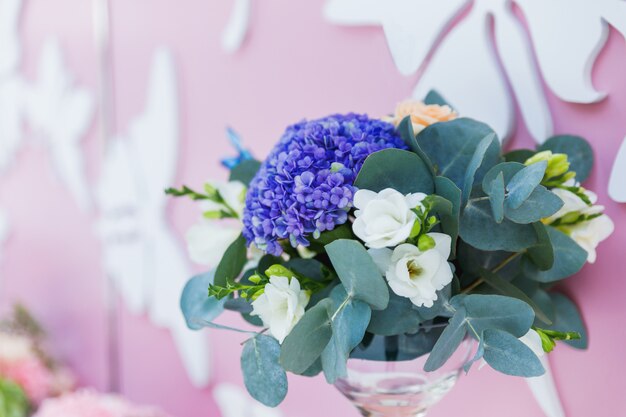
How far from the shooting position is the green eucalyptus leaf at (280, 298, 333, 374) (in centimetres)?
55

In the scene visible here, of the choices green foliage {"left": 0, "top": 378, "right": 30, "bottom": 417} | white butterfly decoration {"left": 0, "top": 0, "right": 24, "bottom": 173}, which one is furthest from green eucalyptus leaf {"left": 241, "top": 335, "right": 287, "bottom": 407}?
white butterfly decoration {"left": 0, "top": 0, "right": 24, "bottom": 173}

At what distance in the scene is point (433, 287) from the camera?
54 cm

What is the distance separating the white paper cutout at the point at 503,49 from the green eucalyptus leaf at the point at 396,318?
0.29 metres

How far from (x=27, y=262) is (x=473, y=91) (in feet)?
4.70

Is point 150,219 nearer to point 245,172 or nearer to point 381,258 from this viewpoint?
point 245,172

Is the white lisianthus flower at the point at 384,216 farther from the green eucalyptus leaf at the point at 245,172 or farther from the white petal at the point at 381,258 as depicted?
the green eucalyptus leaf at the point at 245,172

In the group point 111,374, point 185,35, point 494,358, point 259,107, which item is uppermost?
point 185,35

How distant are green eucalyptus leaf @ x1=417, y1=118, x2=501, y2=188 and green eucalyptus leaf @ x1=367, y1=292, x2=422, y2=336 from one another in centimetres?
13

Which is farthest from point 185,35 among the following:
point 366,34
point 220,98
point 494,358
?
point 494,358

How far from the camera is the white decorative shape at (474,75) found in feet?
2.57

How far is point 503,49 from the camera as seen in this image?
785mm

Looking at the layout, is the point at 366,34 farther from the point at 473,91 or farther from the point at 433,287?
the point at 433,287

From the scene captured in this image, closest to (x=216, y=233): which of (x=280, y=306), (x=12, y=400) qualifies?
(x=280, y=306)

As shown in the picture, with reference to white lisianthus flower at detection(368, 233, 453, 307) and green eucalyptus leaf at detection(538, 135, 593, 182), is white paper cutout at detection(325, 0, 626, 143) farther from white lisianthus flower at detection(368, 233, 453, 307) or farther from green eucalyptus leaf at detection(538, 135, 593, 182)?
white lisianthus flower at detection(368, 233, 453, 307)
